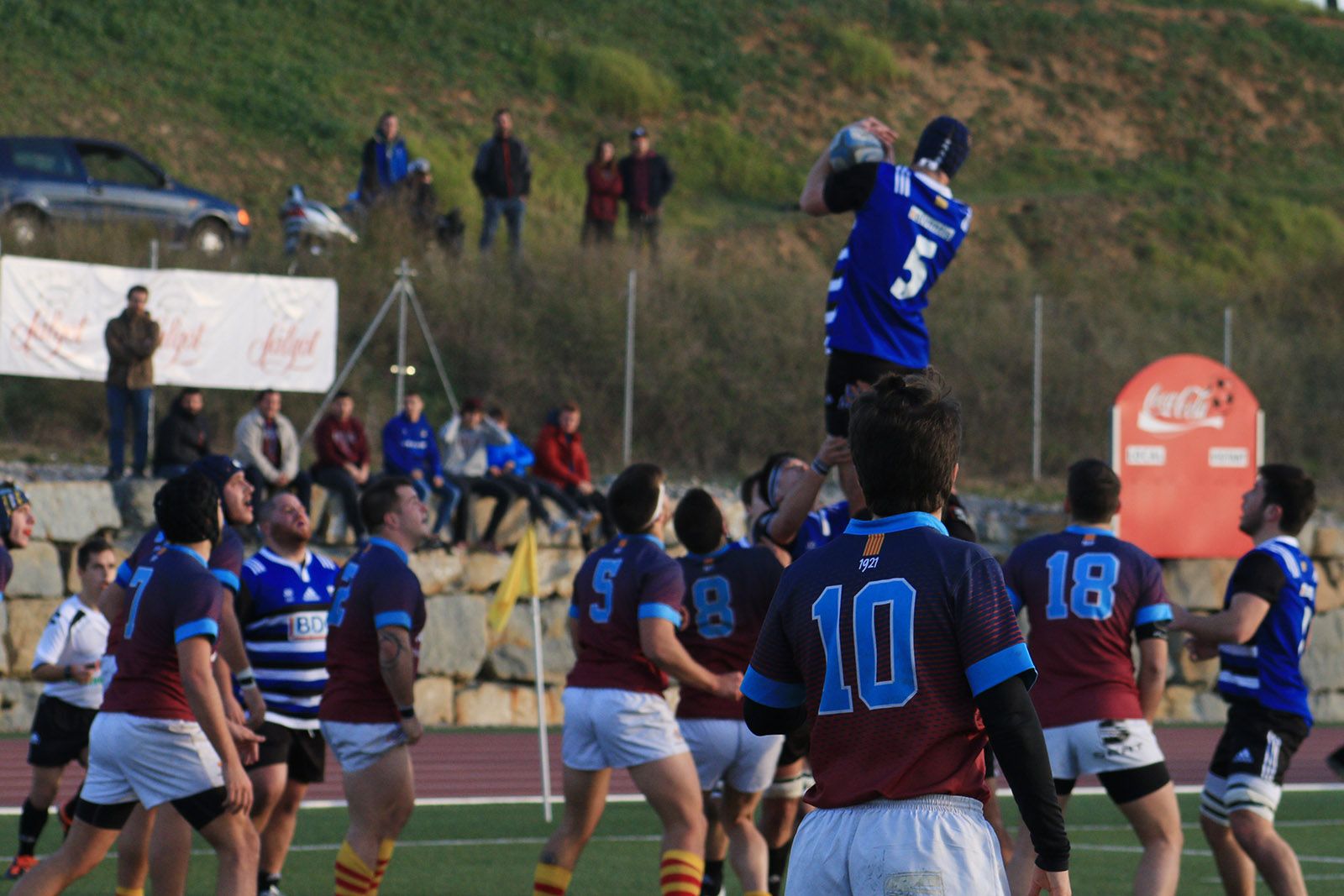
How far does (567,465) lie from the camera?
18281 millimetres

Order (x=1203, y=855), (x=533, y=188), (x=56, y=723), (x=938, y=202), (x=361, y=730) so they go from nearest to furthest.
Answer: (x=938, y=202)
(x=361, y=730)
(x=56, y=723)
(x=1203, y=855)
(x=533, y=188)

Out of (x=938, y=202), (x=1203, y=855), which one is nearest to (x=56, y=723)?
(x=938, y=202)

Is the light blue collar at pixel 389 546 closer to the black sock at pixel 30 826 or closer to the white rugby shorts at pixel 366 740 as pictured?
the white rugby shorts at pixel 366 740

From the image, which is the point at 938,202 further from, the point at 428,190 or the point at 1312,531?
the point at 428,190

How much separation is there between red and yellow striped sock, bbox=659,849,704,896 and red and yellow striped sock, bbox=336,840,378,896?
122cm

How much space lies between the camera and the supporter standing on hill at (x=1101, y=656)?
751 cm

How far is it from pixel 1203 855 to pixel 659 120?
1427 inches

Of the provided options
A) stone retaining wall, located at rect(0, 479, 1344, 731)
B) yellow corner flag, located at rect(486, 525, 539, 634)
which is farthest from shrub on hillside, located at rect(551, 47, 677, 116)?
yellow corner flag, located at rect(486, 525, 539, 634)

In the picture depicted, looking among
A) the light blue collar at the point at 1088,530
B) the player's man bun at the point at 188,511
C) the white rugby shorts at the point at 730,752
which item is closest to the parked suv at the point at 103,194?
the white rugby shorts at the point at 730,752

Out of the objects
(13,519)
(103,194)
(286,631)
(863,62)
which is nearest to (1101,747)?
(286,631)

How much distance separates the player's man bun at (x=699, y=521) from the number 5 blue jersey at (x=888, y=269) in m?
1.98

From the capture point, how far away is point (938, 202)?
21.9ft

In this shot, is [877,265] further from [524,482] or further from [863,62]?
[863,62]

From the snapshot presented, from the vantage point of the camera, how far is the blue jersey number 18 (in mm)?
4199
